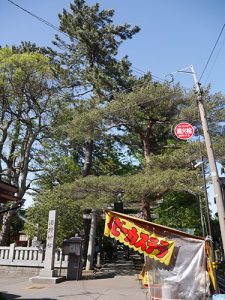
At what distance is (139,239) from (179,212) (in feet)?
54.2

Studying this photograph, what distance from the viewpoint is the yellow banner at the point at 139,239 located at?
862 cm

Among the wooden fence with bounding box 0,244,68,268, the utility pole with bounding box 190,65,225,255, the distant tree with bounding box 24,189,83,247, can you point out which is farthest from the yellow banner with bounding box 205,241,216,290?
the distant tree with bounding box 24,189,83,247

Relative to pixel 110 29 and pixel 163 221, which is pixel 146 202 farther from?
pixel 110 29

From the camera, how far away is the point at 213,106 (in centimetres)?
1639

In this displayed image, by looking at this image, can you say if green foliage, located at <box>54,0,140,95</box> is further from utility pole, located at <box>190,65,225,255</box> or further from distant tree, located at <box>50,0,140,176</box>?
utility pole, located at <box>190,65,225,255</box>

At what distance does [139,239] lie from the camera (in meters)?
9.00

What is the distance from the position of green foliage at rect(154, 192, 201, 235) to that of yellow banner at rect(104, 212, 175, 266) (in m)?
14.9

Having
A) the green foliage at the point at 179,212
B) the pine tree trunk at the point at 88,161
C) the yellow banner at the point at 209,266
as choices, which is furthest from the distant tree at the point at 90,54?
the yellow banner at the point at 209,266

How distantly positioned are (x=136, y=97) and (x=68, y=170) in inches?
440

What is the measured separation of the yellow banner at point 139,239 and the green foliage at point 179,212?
14850 millimetres

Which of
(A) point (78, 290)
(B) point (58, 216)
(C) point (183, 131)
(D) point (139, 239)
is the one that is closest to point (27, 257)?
(B) point (58, 216)

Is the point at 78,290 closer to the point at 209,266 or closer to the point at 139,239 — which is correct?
the point at 139,239

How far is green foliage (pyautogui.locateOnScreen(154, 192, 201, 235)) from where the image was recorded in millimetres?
23969

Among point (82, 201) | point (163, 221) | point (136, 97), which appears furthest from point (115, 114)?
A: point (163, 221)
